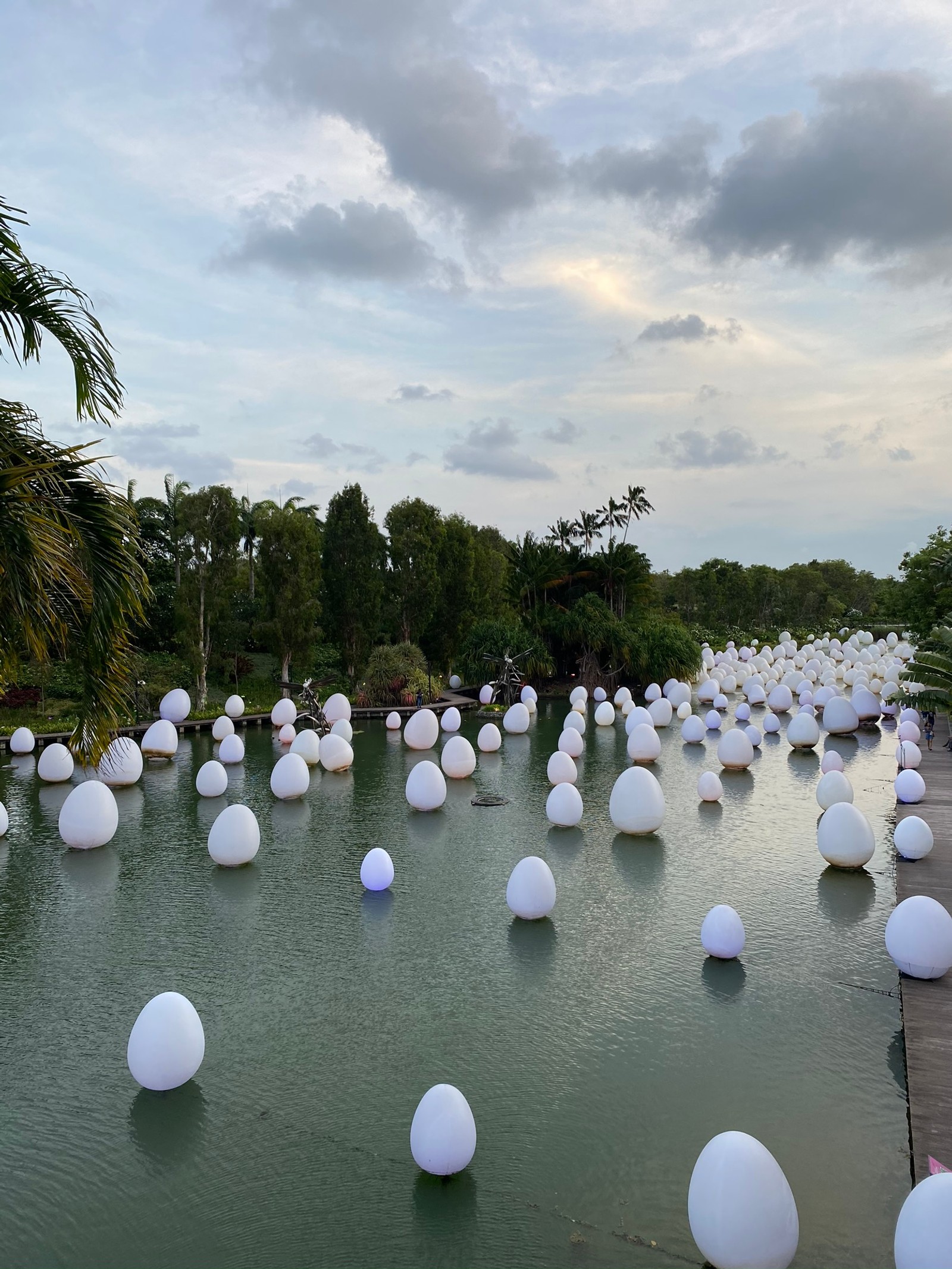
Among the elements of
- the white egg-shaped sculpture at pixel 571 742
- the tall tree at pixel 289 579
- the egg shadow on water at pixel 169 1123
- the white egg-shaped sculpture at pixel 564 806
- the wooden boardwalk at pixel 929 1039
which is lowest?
the egg shadow on water at pixel 169 1123

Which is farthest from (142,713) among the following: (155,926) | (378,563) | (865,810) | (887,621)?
(887,621)

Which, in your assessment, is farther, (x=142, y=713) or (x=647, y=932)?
(x=142, y=713)

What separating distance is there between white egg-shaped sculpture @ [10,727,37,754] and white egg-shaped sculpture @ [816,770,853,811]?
2130 cm

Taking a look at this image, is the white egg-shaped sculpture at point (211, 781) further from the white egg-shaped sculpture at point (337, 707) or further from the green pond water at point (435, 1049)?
the white egg-shaped sculpture at point (337, 707)

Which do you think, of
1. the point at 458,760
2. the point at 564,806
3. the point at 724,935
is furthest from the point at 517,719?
the point at 724,935

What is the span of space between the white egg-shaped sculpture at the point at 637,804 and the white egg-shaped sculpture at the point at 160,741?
1377 cm

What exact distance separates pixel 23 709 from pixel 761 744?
81.5 ft

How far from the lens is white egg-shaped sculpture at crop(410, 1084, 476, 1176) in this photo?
671 cm

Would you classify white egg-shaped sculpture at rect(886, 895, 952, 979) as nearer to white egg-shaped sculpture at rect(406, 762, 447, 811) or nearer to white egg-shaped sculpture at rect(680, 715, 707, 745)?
white egg-shaped sculpture at rect(406, 762, 447, 811)

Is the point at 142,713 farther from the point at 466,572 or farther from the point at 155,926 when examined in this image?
the point at 155,926

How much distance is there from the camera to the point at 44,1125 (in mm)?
7688

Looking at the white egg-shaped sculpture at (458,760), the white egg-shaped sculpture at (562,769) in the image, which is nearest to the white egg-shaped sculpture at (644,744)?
the white egg-shaped sculpture at (562,769)

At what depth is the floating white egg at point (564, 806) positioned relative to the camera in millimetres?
17938

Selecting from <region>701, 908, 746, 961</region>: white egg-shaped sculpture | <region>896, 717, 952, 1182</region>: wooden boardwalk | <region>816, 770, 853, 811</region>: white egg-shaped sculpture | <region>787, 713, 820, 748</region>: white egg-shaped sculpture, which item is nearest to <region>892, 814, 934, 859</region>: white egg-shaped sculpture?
<region>896, 717, 952, 1182</region>: wooden boardwalk
